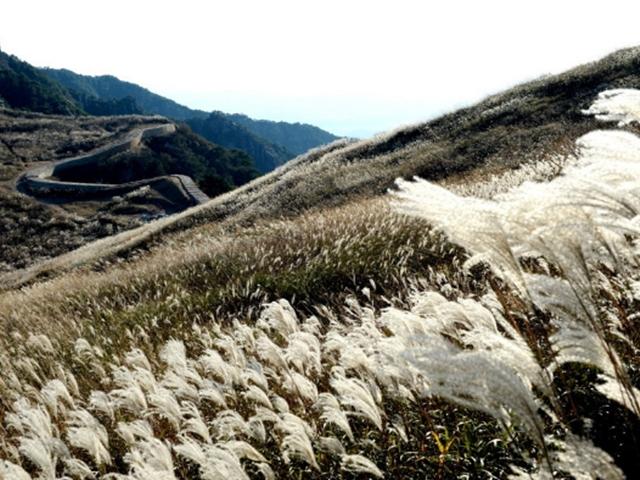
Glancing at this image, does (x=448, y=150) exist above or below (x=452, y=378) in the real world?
above

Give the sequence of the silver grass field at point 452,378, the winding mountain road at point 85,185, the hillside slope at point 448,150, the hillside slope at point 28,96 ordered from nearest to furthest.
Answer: the silver grass field at point 452,378
the hillside slope at point 448,150
the winding mountain road at point 85,185
the hillside slope at point 28,96

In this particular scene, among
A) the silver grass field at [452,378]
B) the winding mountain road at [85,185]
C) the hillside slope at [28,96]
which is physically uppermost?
the hillside slope at [28,96]


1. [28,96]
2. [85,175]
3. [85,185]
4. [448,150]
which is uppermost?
[28,96]

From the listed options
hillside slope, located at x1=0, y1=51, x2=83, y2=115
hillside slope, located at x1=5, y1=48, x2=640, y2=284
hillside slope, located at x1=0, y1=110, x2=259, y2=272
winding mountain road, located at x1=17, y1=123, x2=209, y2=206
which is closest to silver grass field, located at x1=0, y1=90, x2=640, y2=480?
hillside slope, located at x1=5, y1=48, x2=640, y2=284

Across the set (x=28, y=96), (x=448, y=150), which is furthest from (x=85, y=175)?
(x=28, y=96)

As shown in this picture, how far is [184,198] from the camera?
5456cm

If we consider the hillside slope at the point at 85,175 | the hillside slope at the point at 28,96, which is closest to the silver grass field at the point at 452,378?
the hillside slope at the point at 85,175

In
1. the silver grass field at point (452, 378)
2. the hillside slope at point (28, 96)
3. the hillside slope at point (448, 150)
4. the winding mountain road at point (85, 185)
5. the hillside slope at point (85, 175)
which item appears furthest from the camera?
the hillside slope at point (28, 96)

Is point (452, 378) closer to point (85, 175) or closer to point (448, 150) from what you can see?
point (448, 150)

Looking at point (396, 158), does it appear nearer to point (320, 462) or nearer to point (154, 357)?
point (154, 357)

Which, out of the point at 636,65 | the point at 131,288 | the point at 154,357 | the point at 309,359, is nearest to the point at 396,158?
the point at 636,65

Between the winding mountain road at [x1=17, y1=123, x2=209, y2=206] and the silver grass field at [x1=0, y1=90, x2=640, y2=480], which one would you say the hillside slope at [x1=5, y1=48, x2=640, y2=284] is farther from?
the winding mountain road at [x1=17, y1=123, x2=209, y2=206]

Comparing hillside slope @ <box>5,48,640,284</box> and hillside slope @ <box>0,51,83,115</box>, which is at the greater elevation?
hillside slope @ <box>0,51,83,115</box>

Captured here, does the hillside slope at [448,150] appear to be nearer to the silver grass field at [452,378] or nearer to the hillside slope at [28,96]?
the silver grass field at [452,378]
